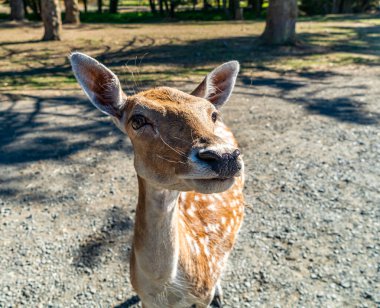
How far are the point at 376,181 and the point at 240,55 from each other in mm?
8625

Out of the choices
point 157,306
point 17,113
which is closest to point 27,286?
point 157,306

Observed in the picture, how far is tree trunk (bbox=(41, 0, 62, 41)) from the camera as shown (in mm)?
15109

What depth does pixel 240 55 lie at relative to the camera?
1302 cm

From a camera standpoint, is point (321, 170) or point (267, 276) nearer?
point (267, 276)

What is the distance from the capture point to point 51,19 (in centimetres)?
1583

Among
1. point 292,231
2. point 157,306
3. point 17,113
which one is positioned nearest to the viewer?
point 157,306

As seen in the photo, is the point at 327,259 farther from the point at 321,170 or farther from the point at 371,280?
the point at 321,170

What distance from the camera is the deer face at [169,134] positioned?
1.85 meters

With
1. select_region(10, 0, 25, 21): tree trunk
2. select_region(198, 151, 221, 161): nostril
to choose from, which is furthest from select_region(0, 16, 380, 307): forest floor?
select_region(10, 0, 25, 21): tree trunk

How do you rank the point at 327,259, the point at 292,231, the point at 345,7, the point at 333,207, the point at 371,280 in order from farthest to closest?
the point at 345,7 → the point at 333,207 → the point at 292,231 → the point at 327,259 → the point at 371,280

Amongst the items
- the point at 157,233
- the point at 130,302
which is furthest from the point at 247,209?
the point at 157,233

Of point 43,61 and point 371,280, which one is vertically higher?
point 43,61

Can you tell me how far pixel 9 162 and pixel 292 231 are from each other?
14.2 feet

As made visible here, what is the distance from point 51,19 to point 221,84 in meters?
15.0
